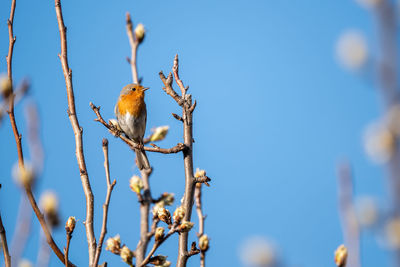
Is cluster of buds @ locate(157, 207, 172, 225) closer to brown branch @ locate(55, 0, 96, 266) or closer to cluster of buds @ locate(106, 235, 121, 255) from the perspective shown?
cluster of buds @ locate(106, 235, 121, 255)

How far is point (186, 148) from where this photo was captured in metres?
Result: 2.82

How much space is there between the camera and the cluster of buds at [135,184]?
90.0 inches

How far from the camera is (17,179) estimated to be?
6.29 ft

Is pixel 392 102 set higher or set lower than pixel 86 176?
lower

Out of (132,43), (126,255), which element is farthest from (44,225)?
(132,43)

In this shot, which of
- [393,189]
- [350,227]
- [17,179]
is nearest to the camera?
[393,189]

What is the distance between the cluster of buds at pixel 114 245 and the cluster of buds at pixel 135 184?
1.45 ft

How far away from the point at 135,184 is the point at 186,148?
1.94ft

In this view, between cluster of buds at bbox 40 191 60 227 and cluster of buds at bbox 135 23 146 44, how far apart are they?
128cm

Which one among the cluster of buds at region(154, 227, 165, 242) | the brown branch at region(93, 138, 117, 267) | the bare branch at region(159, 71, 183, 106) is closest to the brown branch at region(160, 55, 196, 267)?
the bare branch at region(159, 71, 183, 106)

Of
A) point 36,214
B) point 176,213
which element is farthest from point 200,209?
point 36,214

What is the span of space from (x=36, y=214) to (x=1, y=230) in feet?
0.59

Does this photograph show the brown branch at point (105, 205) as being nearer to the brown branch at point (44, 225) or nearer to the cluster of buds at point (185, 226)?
the brown branch at point (44, 225)

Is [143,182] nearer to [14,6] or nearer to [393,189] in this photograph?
[14,6]
